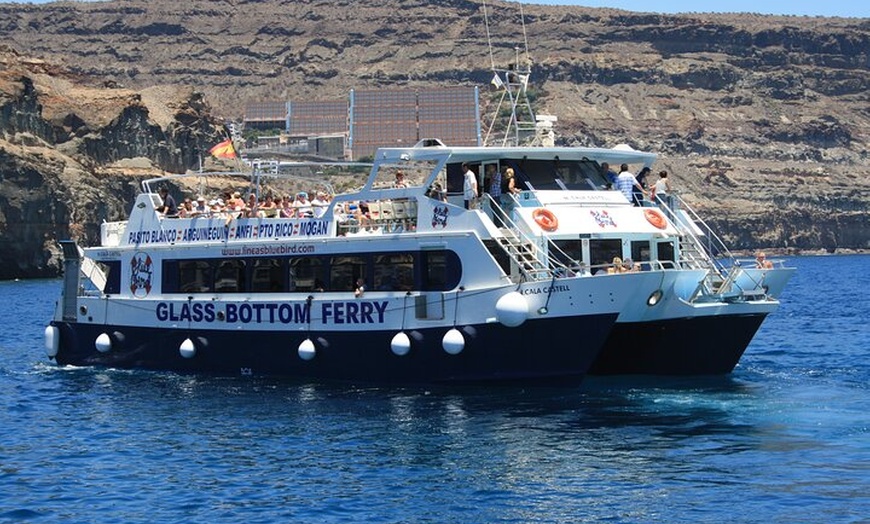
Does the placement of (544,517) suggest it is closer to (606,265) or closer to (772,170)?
(606,265)

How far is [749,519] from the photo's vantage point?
16.5 metres

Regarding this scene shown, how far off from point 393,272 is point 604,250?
391 cm

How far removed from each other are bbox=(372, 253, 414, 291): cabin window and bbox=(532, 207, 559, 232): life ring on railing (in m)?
2.44

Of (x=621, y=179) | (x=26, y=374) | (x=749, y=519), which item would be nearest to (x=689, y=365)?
(x=621, y=179)

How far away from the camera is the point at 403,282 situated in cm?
2592

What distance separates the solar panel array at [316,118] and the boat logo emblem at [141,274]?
404ft

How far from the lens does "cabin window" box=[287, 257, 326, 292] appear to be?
27.3 m

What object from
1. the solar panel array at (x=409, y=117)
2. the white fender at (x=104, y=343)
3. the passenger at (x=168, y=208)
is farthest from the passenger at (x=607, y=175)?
the solar panel array at (x=409, y=117)

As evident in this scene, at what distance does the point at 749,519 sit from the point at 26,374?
20.4m

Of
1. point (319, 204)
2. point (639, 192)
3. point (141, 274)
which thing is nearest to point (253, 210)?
point (319, 204)

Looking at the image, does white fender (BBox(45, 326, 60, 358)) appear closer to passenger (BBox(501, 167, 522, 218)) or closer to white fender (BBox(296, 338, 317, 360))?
white fender (BBox(296, 338, 317, 360))

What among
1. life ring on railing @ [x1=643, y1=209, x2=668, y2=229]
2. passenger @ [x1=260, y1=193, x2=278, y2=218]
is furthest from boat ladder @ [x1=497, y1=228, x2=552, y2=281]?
passenger @ [x1=260, y1=193, x2=278, y2=218]

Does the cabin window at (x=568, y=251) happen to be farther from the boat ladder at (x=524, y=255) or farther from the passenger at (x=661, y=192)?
the passenger at (x=661, y=192)

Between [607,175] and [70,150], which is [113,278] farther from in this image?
[70,150]
